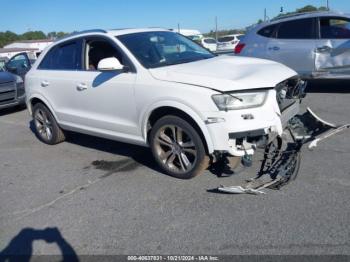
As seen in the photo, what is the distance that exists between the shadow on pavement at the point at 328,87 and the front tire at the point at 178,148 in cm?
592

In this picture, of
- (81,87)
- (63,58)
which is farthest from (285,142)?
(63,58)

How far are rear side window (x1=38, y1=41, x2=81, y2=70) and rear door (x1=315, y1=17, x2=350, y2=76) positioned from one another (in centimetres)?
532

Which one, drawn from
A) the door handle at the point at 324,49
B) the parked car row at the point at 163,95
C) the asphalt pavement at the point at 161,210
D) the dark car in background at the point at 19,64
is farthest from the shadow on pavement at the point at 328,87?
the dark car in background at the point at 19,64

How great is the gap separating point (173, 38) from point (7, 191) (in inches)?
121

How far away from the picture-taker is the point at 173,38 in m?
5.87

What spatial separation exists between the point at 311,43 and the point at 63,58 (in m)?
5.44

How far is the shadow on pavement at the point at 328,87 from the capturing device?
30.9 feet

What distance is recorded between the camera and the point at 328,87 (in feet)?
32.4

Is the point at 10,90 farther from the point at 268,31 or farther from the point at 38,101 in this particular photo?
the point at 268,31

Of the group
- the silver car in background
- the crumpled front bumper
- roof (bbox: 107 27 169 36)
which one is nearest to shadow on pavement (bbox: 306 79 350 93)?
the silver car in background

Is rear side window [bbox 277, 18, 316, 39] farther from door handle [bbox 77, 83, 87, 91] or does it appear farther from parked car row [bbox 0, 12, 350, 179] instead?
door handle [bbox 77, 83, 87, 91]

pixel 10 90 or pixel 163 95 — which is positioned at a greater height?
pixel 163 95

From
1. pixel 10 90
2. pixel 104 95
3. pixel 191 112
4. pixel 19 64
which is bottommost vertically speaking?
pixel 10 90

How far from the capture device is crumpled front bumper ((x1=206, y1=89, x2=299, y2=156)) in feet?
13.5
